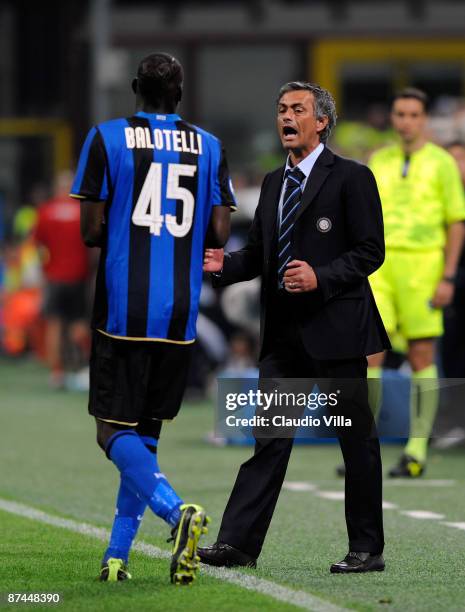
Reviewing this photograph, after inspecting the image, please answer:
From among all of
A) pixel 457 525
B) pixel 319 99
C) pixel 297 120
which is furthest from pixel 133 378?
pixel 457 525

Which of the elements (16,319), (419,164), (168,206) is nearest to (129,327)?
(168,206)

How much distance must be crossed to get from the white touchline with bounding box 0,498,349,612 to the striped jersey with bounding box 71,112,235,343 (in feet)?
3.11

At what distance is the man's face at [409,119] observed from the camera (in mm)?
11133

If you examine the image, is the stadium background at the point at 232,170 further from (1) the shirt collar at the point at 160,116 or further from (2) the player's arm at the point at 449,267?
(1) the shirt collar at the point at 160,116

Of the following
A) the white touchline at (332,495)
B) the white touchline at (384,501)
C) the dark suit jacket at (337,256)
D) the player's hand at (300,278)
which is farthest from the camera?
the white touchline at (332,495)

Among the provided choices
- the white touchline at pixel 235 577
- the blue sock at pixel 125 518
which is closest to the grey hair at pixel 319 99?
the blue sock at pixel 125 518

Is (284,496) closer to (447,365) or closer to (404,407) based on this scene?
→ (404,407)

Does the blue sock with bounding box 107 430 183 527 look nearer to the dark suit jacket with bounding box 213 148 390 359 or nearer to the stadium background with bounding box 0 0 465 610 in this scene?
the stadium background with bounding box 0 0 465 610

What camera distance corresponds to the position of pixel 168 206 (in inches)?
275

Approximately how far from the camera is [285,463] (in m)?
7.59

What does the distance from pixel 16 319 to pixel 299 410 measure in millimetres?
16084

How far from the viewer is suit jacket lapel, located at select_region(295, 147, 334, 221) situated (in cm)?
750

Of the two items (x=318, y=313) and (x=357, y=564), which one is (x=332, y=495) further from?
(x=318, y=313)

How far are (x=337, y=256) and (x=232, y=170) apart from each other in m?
19.9
